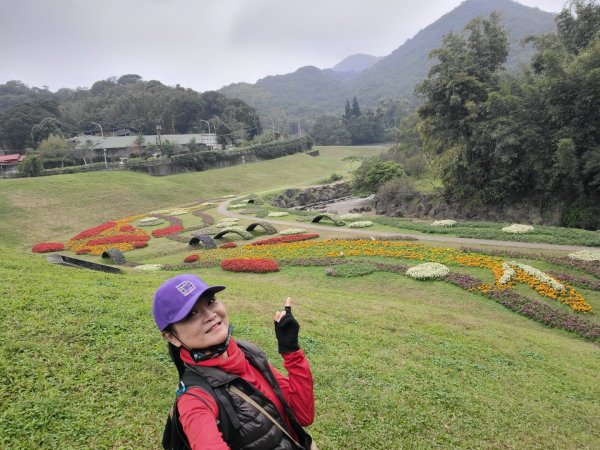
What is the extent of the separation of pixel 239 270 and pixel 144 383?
12297 mm

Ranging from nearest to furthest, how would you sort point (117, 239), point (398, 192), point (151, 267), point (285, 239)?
point (151, 267) < point (285, 239) < point (117, 239) < point (398, 192)

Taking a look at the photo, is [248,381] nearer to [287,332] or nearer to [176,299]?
[287,332]

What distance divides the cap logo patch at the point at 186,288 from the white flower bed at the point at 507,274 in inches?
573

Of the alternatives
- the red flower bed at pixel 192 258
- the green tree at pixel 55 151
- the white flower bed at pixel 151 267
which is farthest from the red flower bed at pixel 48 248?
the green tree at pixel 55 151

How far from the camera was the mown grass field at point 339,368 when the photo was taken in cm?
517

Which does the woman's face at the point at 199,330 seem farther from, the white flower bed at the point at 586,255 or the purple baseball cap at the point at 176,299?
the white flower bed at the point at 586,255

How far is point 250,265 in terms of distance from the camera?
18297 mm

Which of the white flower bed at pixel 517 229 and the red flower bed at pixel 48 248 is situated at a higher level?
the white flower bed at pixel 517 229

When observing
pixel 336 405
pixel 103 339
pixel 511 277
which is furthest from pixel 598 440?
pixel 511 277

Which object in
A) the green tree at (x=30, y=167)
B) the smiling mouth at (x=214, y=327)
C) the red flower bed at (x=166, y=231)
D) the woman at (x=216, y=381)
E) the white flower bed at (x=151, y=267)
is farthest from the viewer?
the green tree at (x=30, y=167)

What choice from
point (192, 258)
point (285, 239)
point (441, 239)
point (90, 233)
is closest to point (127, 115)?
point (90, 233)

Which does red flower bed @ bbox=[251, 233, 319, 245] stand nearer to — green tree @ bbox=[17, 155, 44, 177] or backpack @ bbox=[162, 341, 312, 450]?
backpack @ bbox=[162, 341, 312, 450]

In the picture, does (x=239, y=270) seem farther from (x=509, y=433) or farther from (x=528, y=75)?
(x=528, y=75)

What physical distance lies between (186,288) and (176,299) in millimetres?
96
